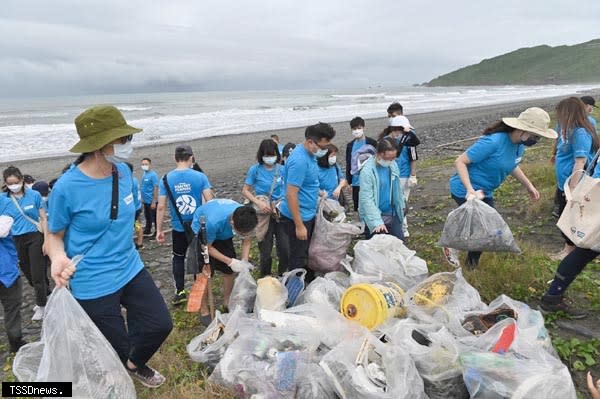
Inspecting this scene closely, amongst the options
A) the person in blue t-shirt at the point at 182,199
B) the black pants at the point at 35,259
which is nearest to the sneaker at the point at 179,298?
the person in blue t-shirt at the point at 182,199

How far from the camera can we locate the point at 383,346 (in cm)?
242

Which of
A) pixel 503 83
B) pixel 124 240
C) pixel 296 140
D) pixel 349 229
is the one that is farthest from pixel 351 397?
pixel 503 83

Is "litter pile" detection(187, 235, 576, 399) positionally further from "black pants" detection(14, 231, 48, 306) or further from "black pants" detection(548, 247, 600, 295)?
"black pants" detection(14, 231, 48, 306)

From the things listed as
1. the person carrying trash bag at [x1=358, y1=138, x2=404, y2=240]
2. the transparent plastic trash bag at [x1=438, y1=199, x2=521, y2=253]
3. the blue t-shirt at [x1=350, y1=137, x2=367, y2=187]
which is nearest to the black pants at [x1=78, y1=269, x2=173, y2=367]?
the person carrying trash bag at [x1=358, y1=138, x2=404, y2=240]

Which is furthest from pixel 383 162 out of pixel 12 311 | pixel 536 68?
pixel 536 68

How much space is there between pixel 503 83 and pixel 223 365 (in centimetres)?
13963

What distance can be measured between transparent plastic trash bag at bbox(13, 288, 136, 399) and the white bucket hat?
3.54 m

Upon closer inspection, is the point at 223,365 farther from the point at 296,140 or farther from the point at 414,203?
the point at 296,140

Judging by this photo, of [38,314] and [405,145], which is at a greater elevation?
[405,145]

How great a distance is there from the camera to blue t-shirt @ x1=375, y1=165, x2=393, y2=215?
4154 mm

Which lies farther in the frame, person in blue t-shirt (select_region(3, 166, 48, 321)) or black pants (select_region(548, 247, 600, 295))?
person in blue t-shirt (select_region(3, 166, 48, 321))

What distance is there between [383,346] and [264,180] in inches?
116

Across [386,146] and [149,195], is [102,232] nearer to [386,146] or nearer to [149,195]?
[386,146]

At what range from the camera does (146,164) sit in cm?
766
